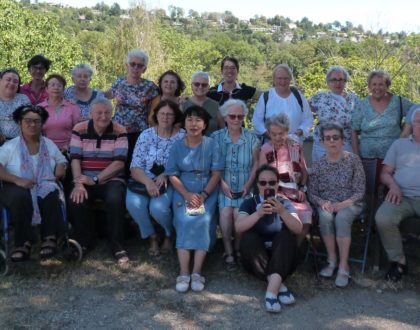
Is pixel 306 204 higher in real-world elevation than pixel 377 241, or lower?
higher

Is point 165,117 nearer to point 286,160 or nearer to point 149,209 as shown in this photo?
point 149,209

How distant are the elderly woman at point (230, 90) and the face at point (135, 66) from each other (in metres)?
0.84

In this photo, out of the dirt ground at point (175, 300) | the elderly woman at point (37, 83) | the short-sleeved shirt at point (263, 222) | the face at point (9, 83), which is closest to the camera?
the dirt ground at point (175, 300)

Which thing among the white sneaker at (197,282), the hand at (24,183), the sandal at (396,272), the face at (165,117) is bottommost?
the white sneaker at (197,282)

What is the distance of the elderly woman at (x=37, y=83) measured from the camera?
18.7 feet

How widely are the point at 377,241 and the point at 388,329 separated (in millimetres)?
1149

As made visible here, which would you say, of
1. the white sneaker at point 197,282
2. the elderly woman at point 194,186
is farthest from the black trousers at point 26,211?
the white sneaker at point 197,282

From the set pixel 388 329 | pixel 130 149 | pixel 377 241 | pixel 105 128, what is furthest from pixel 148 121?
pixel 388 329

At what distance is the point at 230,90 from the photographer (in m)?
5.82

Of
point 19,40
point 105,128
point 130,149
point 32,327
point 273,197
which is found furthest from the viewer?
point 19,40

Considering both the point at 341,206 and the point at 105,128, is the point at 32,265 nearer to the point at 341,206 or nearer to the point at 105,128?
the point at 105,128

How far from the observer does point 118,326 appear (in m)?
3.59

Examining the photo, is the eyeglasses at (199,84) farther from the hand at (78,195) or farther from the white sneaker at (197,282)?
the white sneaker at (197,282)

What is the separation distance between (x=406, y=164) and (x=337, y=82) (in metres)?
1.31
